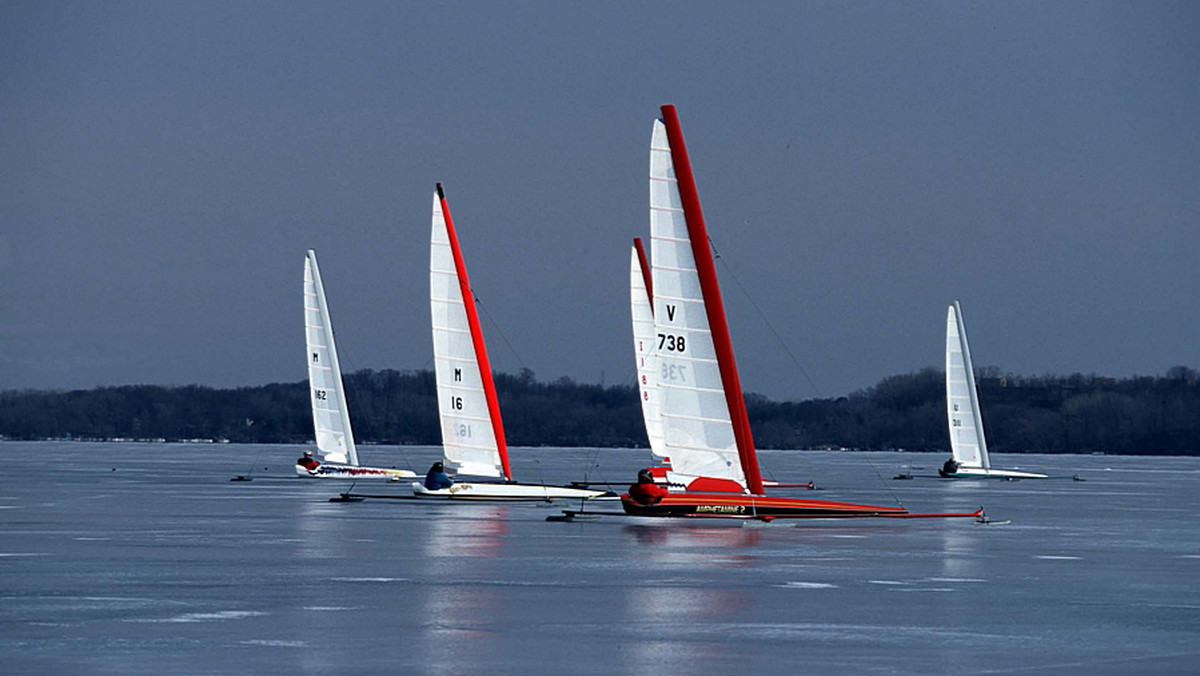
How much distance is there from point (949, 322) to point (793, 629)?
8242 centimetres

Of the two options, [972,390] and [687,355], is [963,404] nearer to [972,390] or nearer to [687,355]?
[972,390]

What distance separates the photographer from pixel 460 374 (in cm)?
5500

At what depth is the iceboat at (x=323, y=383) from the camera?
78.9 m

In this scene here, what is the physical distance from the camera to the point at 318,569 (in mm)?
29484

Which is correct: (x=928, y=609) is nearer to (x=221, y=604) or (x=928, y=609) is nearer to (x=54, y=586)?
(x=221, y=604)

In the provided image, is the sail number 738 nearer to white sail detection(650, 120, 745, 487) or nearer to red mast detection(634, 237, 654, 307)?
white sail detection(650, 120, 745, 487)

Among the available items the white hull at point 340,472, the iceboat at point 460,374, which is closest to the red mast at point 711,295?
the iceboat at point 460,374

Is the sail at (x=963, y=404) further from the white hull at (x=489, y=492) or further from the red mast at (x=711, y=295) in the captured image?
the red mast at (x=711, y=295)

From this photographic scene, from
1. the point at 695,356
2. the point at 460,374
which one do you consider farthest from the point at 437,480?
the point at 695,356

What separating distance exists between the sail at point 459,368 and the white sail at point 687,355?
15.3 meters

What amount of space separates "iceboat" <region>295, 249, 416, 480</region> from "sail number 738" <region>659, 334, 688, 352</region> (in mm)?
40680

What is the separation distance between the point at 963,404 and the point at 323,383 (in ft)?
133

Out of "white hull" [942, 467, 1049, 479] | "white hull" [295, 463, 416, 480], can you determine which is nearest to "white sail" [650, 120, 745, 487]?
"white hull" [295, 463, 416, 480]

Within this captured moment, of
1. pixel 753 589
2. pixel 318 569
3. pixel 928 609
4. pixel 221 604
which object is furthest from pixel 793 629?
pixel 318 569
